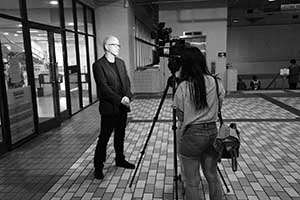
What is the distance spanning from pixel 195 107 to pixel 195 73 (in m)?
Answer: 0.20

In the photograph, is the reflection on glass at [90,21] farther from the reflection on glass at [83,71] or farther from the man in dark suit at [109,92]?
the man in dark suit at [109,92]

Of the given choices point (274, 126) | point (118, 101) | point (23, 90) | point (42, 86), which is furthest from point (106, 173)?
point (274, 126)

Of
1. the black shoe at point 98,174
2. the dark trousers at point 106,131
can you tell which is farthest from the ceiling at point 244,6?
the black shoe at point 98,174

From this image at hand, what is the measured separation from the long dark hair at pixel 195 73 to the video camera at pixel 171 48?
0.09 meters

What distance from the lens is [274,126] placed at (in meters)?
4.27

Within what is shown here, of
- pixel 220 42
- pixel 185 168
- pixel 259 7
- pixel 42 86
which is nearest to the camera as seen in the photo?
pixel 185 168

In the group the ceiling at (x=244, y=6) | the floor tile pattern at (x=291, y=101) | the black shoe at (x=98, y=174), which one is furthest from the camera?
the ceiling at (x=244, y=6)

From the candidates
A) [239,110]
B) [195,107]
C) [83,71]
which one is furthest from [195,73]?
[83,71]

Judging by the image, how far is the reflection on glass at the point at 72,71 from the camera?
5.70m

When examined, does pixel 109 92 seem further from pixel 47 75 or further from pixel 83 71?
pixel 83 71

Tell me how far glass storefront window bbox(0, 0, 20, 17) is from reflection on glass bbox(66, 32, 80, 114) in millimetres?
1801

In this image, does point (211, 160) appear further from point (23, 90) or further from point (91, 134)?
point (23, 90)

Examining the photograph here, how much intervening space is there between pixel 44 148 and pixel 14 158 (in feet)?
1.36

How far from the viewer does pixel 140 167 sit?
9.36 ft
